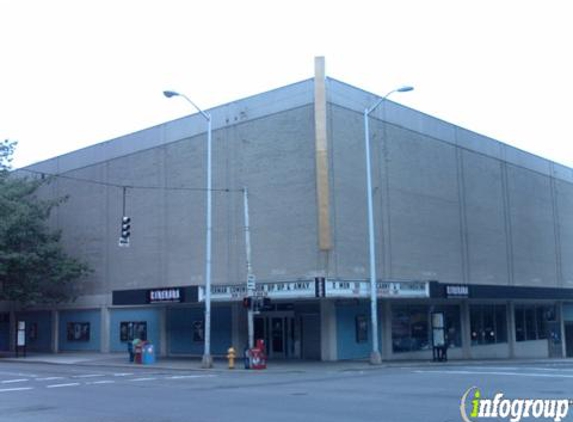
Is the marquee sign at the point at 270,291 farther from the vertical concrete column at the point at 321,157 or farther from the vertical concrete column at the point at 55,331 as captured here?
the vertical concrete column at the point at 55,331

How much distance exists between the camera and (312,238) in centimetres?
3409

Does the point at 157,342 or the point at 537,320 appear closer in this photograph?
the point at 157,342

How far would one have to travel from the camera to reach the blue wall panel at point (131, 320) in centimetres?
4184

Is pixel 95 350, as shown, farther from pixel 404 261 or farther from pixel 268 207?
pixel 404 261

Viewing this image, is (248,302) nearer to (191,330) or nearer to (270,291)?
A: (270,291)

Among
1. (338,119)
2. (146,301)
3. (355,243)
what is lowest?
(146,301)

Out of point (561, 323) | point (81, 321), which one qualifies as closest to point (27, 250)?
point (81, 321)

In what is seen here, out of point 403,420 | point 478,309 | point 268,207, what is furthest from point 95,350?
point 403,420

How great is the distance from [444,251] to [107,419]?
30117mm

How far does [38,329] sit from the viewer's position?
50.0 meters

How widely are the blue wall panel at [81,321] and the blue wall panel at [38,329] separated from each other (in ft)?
4.43

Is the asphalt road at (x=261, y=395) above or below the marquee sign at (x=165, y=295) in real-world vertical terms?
below

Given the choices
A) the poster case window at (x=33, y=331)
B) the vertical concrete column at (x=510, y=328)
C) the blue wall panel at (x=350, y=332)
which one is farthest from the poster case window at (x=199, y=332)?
the vertical concrete column at (x=510, y=328)

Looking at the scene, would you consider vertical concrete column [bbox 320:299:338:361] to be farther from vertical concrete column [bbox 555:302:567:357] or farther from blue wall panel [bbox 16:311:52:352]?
vertical concrete column [bbox 555:302:567:357]
